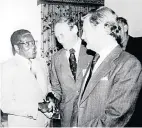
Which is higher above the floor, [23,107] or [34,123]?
[23,107]

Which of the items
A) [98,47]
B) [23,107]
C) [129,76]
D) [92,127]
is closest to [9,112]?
[23,107]

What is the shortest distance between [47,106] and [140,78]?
890 mm

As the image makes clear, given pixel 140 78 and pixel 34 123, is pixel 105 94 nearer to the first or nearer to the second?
pixel 140 78

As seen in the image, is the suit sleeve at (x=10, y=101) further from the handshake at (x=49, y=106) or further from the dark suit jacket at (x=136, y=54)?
the dark suit jacket at (x=136, y=54)

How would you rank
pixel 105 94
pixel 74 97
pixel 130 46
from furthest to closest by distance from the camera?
1. pixel 130 46
2. pixel 74 97
3. pixel 105 94

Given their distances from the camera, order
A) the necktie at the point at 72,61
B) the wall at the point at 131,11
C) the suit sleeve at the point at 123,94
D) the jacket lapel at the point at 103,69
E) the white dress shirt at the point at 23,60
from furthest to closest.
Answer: the wall at the point at 131,11, the necktie at the point at 72,61, the white dress shirt at the point at 23,60, the jacket lapel at the point at 103,69, the suit sleeve at the point at 123,94

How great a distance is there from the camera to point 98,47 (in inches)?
52.0

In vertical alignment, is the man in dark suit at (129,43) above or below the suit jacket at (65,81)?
above

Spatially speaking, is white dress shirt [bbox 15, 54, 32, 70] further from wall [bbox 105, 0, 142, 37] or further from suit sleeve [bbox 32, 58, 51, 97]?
wall [bbox 105, 0, 142, 37]

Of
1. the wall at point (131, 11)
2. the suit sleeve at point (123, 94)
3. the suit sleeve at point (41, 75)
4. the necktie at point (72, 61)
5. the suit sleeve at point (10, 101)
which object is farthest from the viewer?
the wall at point (131, 11)

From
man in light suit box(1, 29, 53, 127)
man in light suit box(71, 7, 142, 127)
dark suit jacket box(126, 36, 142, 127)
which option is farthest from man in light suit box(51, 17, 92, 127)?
man in light suit box(71, 7, 142, 127)

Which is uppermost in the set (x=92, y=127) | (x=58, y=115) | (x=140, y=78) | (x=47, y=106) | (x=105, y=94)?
(x=140, y=78)

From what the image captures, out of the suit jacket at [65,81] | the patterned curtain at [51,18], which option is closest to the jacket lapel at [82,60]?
the suit jacket at [65,81]

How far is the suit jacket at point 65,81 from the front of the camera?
77.1 inches
